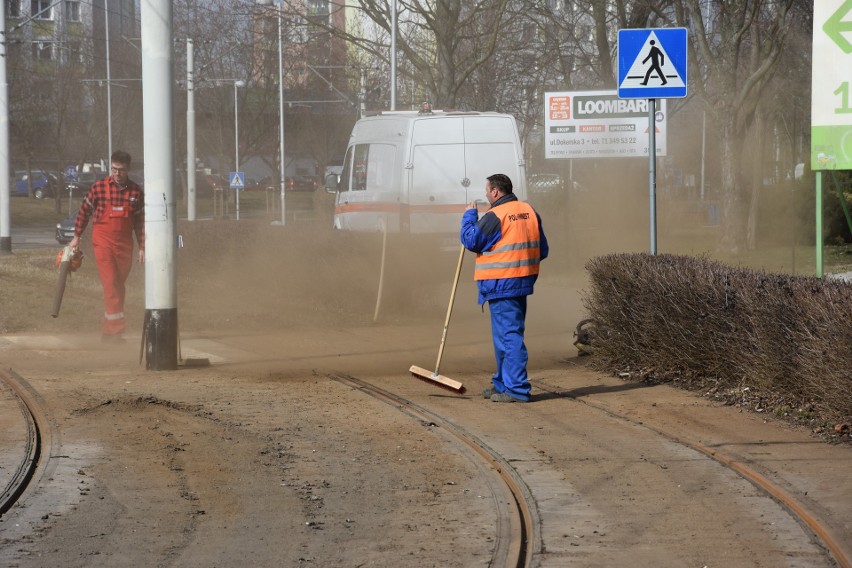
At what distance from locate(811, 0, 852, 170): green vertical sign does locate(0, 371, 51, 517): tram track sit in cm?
674

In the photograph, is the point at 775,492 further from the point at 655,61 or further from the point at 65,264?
the point at 65,264

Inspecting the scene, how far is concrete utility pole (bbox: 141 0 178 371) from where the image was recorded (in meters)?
9.64

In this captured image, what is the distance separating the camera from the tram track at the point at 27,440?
599 cm

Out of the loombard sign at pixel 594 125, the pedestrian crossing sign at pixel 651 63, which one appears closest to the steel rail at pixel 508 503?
the pedestrian crossing sign at pixel 651 63

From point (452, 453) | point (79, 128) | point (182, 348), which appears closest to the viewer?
point (452, 453)

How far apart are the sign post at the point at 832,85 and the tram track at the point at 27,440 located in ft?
21.0

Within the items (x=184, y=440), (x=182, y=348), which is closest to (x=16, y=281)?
(x=182, y=348)

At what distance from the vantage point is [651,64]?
10.4 m

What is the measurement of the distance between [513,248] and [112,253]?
15.9ft

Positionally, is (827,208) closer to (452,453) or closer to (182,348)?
(182,348)

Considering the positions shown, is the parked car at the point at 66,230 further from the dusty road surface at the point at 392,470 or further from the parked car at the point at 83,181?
the dusty road surface at the point at 392,470

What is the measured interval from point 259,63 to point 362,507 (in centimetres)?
4540

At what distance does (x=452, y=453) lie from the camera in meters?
7.00

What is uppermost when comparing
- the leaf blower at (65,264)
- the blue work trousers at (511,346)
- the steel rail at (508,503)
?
the leaf blower at (65,264)
